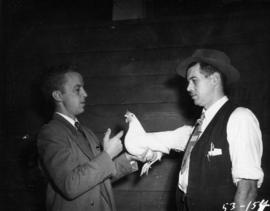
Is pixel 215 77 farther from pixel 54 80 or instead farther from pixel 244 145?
pixel 54 80

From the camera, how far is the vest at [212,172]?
198 centimetres

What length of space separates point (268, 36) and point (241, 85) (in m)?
0.45

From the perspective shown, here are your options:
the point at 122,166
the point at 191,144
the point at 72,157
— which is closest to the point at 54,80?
the point at 72,157

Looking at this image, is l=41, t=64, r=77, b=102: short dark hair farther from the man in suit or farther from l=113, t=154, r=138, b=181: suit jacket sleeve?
→ l=113, t=154, r=138, b=181: suit jacket sleeve

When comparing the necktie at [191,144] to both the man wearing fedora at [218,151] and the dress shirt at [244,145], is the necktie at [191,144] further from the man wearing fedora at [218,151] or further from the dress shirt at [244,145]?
the dress shirt at [244,145]

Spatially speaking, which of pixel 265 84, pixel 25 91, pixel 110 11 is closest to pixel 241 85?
pixel 265 84

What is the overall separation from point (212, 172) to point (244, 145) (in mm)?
241

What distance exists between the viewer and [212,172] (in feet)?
6.52

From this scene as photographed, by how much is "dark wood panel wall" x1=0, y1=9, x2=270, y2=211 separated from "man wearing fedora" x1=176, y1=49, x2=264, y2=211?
76cm

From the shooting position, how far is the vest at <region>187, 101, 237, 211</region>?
1.98 m

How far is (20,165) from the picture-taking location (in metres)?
3.28

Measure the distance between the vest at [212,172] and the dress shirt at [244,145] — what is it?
5cm

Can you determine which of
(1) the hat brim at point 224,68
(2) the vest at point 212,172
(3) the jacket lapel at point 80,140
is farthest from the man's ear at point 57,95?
(2) the vest at point 212,172

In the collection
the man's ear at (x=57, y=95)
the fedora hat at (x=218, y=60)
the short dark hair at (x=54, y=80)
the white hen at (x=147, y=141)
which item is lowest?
the white hen at (x=147, y=141)
